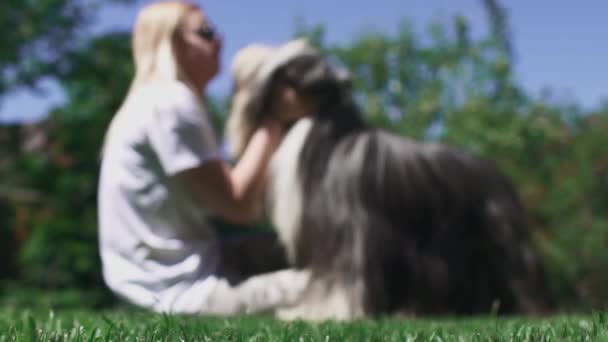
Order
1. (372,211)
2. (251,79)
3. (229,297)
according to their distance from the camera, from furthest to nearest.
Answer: (251,79) < (372,211) < (229,297)

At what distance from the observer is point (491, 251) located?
4.34 meters

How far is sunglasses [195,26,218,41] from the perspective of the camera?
3654 millimetres

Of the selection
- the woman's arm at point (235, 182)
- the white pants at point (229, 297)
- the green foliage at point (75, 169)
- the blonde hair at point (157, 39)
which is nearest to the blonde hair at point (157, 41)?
the blonde hair at point (157, 39)

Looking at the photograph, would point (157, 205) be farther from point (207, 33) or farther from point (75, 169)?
point (75, 169)

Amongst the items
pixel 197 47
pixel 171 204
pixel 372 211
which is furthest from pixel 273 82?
pixel 171 204

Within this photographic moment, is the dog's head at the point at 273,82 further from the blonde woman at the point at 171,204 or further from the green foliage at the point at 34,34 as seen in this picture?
the green foliage at the point at 34,34

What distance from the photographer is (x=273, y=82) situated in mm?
3871

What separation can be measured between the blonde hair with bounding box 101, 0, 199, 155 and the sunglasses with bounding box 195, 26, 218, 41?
4.2 inches

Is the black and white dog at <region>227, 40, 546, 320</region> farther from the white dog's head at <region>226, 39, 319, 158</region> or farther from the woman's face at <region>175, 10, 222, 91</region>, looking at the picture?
the woman's face at <region>175, 10, 222, 91</region>

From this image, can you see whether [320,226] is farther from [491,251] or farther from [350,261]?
[491,251]

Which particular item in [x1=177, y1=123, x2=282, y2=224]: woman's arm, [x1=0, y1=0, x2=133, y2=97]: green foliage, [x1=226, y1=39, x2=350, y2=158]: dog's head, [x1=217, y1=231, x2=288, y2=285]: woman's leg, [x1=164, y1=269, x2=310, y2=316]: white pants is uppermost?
[x1=0, y1=0, x2=133, y2=97]: green foliage

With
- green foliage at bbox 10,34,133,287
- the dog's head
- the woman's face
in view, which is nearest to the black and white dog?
the dog's head

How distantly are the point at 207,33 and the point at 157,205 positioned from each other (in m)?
0.96

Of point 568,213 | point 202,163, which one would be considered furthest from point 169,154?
point 568,213
